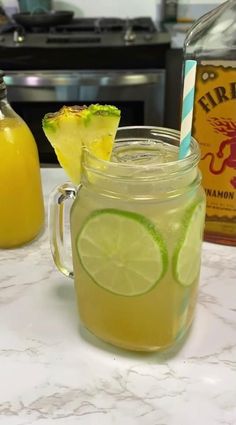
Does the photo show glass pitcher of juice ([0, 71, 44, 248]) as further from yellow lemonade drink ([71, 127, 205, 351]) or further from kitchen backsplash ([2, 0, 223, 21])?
kitchen backsplash ([2, 0, 223, 21])

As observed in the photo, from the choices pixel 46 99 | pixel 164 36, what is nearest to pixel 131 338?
pixel 46 99

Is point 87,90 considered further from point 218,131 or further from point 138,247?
point 138,247

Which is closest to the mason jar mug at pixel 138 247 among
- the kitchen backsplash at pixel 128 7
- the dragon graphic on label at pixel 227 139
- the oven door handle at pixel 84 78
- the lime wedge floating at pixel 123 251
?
the lime wedge floating at pixel 123 251

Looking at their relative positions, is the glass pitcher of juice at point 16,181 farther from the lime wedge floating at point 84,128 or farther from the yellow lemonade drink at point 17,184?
the lime wedge floating at point 84,128

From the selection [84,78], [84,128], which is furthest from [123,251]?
[84,78]

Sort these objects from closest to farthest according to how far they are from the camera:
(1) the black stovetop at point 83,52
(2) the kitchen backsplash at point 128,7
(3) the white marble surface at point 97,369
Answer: (3) the white marble surface at point 97,369
(1) the black stovetop at point 83,52
(2) the kitchen backsplash at point 128,7
